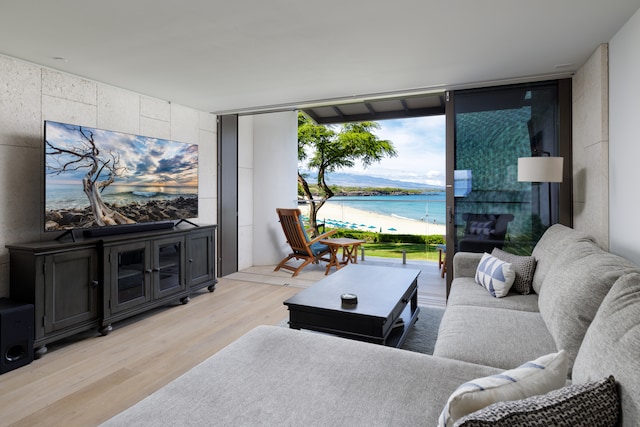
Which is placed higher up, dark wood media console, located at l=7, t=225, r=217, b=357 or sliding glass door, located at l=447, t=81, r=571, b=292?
sliding glass door, located at l=447, t=81, r=571, b=292

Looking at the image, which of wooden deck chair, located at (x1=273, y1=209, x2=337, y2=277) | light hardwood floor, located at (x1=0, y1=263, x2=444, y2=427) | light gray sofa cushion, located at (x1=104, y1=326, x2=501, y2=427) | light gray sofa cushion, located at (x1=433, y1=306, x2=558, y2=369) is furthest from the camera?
wooden deck chair, located at (x1=273, y1=209, x2=337, y2=277)

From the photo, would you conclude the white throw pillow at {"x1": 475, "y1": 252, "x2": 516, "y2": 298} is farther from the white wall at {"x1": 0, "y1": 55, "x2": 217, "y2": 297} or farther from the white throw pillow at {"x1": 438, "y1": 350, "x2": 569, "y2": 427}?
the white wall at {"x1": 0, "y1": 55, "x2": 217, "y2": 297}

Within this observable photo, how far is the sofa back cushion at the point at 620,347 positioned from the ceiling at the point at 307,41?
5.78ft

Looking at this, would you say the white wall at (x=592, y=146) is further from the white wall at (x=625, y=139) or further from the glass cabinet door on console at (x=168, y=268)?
the glass cabinet door on console at (x=168, y=268)

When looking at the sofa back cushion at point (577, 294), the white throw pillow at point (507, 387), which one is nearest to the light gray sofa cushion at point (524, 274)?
the sofa back cushion at point (577, 294)

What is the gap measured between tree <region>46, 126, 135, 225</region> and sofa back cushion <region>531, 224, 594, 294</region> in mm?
3602

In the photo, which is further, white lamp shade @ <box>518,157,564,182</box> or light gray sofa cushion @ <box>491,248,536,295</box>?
white lamp shade @ <box>518,157,564,182</box>

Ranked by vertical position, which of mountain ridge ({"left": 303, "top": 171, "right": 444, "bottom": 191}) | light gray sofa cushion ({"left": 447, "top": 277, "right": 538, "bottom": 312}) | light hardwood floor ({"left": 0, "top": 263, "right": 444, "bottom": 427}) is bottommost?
light hardwood floor ({"left": 0, "top": 263, "right": 444, "bottom": 427})

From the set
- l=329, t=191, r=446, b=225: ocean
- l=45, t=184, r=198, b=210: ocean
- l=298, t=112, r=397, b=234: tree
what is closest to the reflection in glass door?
l=329, t=191, r=446, b=225: ocean

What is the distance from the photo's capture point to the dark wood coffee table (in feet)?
7.67

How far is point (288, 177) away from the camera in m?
6.16

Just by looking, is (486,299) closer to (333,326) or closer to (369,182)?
(333,326)

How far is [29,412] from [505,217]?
Answer: 403cm

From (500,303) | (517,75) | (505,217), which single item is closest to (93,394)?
(500,303)
